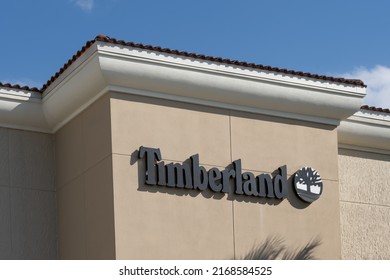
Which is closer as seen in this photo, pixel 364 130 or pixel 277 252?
pixel 277 252

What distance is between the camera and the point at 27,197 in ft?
95.1

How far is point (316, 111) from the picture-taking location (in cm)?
2934

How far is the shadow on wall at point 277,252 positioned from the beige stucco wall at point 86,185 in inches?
119

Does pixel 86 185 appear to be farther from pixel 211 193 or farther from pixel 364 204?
pixel 364 204

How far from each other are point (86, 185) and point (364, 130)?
6.62 meters

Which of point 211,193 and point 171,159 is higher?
point 171,159

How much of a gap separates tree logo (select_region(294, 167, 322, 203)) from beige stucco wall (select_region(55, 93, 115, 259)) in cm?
427

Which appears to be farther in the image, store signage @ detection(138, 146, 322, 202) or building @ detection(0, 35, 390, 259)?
store signage @ detection(138, 146, 322, 202)

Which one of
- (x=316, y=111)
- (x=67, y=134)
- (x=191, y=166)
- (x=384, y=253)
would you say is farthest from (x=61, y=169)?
(x=384, y=253)

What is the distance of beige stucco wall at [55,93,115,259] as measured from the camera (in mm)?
27109

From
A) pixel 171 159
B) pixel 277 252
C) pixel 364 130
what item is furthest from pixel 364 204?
pixel 171 159

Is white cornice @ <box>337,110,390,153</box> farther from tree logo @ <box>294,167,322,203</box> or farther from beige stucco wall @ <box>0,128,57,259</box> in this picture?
beige stucco wall @ <box>0,128,57,259</box>

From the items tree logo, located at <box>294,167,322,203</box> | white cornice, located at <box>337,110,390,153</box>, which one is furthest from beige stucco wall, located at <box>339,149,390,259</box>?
tree logo, located at <box>294,167,322,203</box>

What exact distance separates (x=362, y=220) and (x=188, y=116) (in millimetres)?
5135
